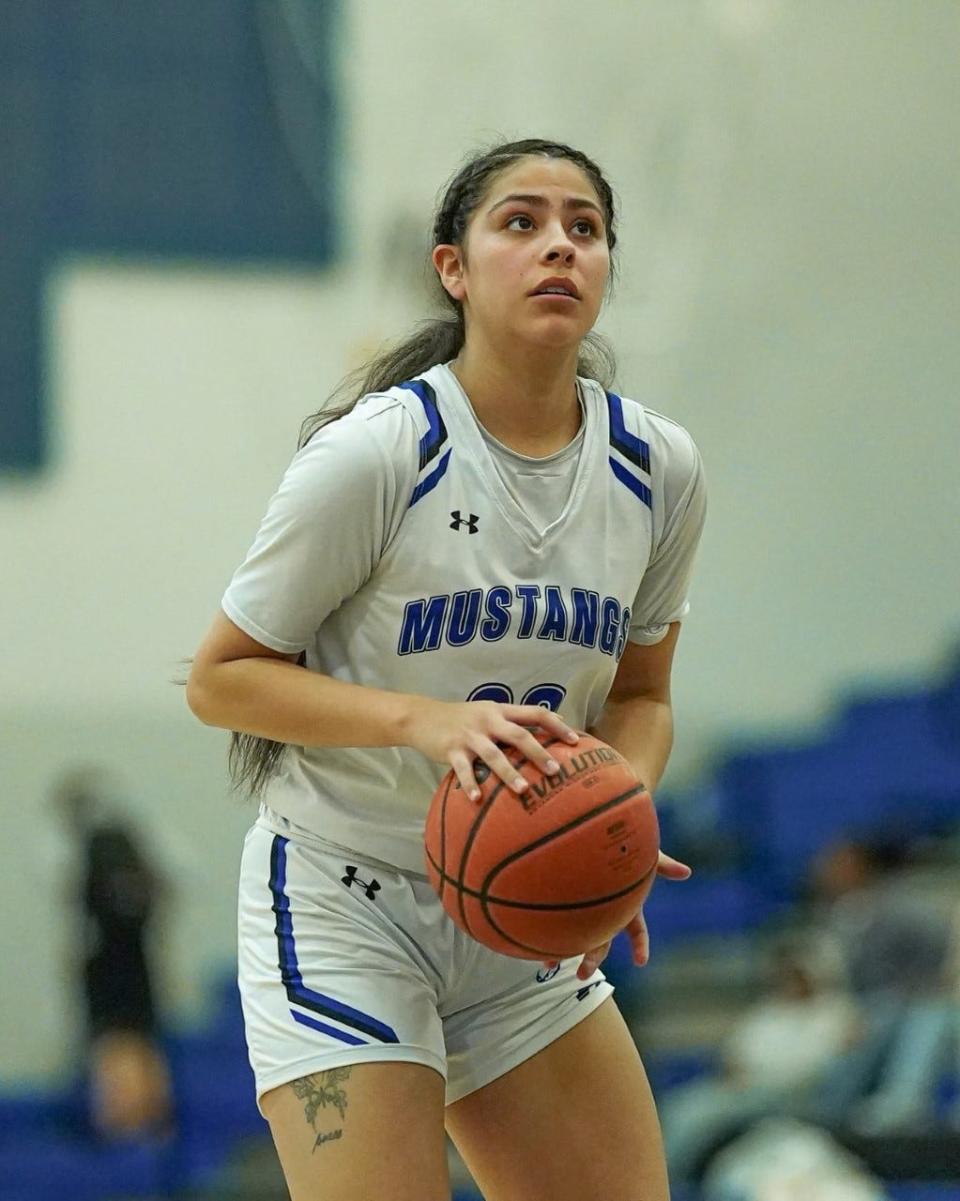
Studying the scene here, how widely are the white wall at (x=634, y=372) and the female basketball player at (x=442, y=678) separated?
6.88 meters

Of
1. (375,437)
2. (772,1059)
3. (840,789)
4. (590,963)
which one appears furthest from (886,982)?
(375,437)

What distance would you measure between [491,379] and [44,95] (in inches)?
303

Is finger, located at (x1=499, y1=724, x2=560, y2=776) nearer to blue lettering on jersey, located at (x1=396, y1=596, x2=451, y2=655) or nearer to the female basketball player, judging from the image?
the female basketball player

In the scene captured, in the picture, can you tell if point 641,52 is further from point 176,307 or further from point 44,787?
point 44,787

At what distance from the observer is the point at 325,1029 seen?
2.77 meters

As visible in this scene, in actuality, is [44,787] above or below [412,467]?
below

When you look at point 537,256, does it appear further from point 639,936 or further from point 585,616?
point 639,936

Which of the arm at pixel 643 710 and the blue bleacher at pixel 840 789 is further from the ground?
the arm at pixel 643 710

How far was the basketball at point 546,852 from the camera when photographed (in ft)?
8.66

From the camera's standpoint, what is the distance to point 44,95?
992cm

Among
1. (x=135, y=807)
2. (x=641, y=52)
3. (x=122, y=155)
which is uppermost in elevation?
(x=641, y=52)

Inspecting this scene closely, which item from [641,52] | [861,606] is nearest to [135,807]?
[861,606]

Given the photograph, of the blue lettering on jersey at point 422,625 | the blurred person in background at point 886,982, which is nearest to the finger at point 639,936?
the blue lettering on jersey at point 422,625

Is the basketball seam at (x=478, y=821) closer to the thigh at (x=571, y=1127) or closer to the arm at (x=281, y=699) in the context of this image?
the arm at (x=281, y=699)
